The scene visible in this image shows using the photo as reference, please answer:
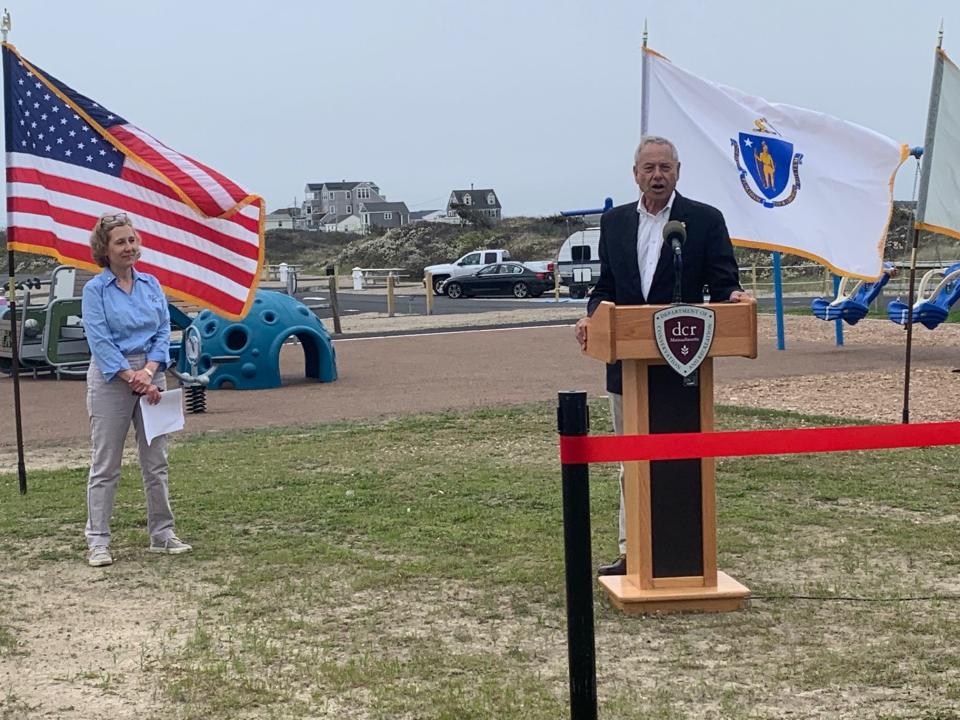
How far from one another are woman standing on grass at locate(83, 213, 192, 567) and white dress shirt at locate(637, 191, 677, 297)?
2.64 m

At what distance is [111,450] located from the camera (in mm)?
6730

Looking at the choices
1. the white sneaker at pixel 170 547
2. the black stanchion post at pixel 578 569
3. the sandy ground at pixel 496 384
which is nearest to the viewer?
the black stanchion post at pixel 578 569

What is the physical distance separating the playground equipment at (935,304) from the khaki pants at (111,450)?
40.1 ft

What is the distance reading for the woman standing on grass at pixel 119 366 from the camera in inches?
260

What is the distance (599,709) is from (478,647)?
2.75 feet

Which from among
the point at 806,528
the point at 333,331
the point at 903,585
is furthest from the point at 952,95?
the point at 333,331

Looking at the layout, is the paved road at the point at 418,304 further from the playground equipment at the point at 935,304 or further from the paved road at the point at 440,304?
the playground equipment at the point at 935,304

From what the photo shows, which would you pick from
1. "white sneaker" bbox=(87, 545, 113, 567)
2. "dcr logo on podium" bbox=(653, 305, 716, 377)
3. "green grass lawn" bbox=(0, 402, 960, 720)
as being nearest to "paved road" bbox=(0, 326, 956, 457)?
"green grass lawn" bbox=(0, 402, 960, 720)

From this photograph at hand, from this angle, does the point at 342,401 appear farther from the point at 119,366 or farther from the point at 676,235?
the point at 676,235

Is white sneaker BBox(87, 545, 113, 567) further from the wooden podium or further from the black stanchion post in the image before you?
the black stanchion post

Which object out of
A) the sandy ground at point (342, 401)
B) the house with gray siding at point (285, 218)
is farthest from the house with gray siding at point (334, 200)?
the sandy ground at point (342, 401)

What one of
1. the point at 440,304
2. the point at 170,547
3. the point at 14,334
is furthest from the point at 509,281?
the point at 170,547

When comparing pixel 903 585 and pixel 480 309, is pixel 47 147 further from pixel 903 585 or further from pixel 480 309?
pixel 480 309

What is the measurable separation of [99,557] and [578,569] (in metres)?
3.56
